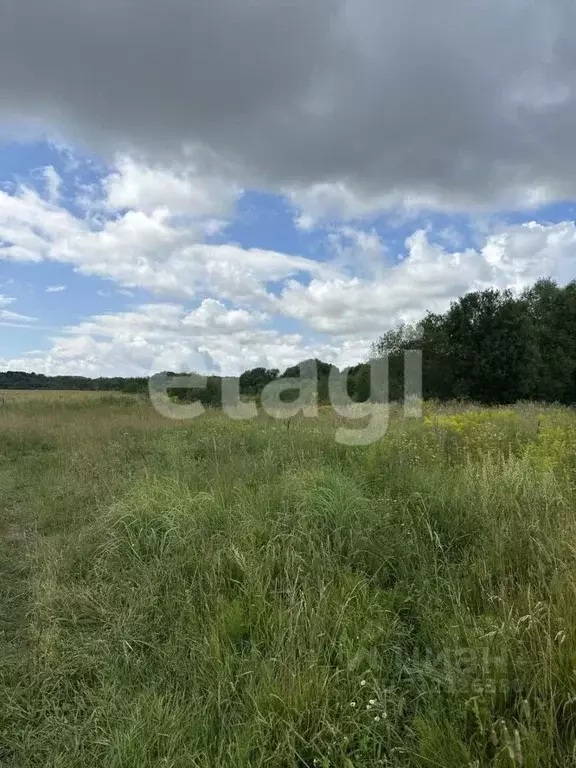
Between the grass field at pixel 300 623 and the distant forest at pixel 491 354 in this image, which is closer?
the grass field at pixel 300 623

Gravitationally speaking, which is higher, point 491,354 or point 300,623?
point 491,354

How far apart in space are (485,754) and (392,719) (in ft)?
1.14

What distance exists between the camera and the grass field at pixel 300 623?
1.57 m

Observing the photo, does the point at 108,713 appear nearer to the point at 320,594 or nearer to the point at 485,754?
the point at 320,594

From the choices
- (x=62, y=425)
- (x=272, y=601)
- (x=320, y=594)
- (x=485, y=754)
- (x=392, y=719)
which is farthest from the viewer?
(x=62, y=425)

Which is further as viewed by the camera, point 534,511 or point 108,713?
point 534,511

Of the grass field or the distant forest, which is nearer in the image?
the grass field

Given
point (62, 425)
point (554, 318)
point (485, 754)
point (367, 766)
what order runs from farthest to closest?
1. point (554, 318)
2. point (62, 425)
3. point (367, 766)
4. point (485, 754)

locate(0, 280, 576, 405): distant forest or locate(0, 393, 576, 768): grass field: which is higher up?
locate(0, 280, 576, 405): distant forest

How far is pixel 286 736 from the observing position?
1.55 metres

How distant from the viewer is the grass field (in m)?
1.57

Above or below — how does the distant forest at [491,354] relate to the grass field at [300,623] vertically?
above

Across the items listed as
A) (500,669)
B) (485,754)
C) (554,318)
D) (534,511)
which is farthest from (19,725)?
(554,318)

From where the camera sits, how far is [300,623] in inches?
82.7
